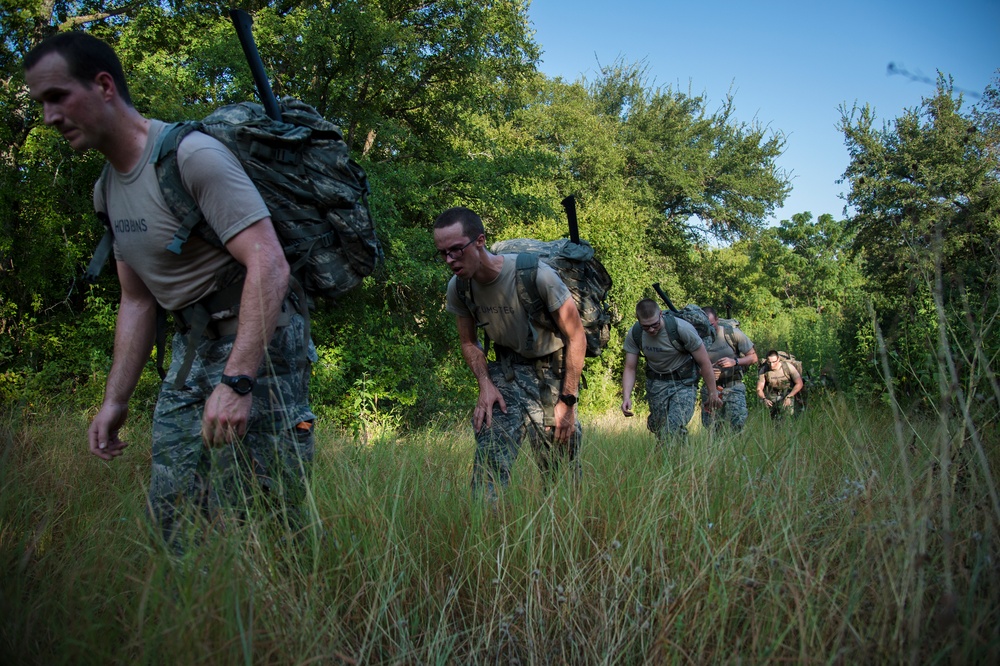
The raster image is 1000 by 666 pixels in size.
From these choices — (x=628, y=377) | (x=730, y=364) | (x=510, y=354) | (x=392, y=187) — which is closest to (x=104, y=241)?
(x=510, y=354)

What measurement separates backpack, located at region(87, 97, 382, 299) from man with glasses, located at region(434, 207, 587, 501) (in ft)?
3.96

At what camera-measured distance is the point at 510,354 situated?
447 centimetres

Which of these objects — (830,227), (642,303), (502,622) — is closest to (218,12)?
(642,303)

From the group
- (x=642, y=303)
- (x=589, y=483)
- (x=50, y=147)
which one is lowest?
(x=589, y=483)

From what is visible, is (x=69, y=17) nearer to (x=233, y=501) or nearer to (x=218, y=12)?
(x=218, y=12)

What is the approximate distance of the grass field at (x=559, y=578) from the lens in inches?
68.7

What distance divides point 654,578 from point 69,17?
14.2 metres

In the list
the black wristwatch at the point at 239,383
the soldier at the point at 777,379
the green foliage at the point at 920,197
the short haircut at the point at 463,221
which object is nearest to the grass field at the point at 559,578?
the black wristwatch at the point at 239,383

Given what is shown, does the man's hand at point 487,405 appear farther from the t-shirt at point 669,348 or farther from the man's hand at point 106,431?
the t-shirt at point 669,348

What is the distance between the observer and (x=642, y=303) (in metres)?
6.98

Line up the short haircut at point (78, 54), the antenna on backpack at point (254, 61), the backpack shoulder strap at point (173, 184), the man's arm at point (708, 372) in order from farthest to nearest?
1. the man's arm at point (708, 372)
2. the antenna on backpack at point (254, 61)
3. the backpack shoulder strap at point (173, 184)
4. the short haircut at point (78, 54)

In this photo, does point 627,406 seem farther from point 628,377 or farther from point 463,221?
point 463,221

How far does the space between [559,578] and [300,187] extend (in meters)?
1.82

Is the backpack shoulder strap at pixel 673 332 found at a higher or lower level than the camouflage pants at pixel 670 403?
higher
